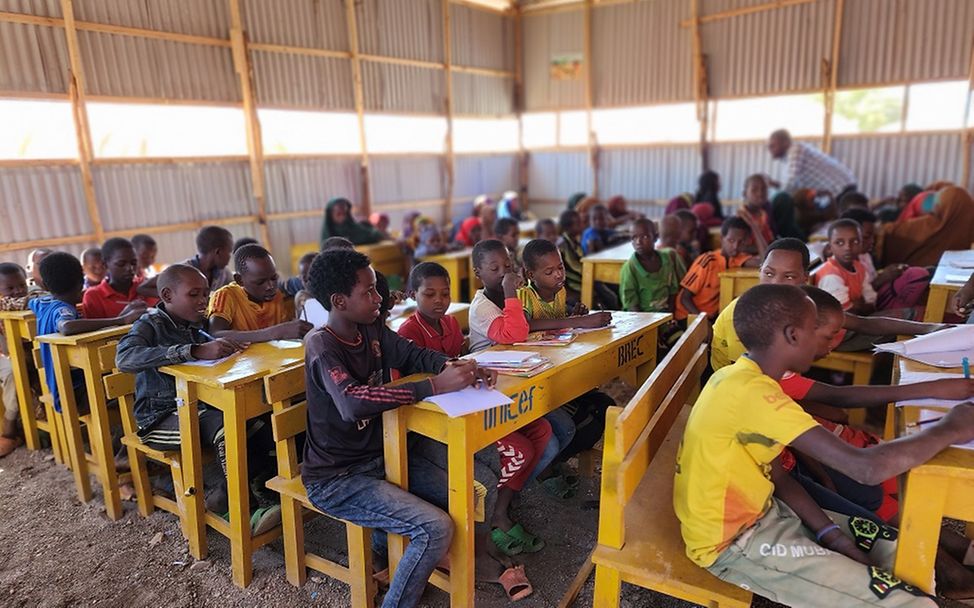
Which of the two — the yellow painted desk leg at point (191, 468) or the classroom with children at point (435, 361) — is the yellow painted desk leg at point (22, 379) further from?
the yellow painted desk leg at point (191, 468)

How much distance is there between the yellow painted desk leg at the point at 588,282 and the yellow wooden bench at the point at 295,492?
2941 millimetres

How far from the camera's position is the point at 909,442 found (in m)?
1.47

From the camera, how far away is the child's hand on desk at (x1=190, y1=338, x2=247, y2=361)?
2.51 m

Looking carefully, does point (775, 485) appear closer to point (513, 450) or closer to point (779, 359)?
point (779, 359)

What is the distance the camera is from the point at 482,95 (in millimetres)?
10727

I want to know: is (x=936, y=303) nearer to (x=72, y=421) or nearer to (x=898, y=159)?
(x=72, y=421)

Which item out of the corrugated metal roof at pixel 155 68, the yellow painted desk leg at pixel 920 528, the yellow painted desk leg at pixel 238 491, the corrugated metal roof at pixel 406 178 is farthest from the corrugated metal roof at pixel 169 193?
the yellow painted desk leg at pixel 920 528

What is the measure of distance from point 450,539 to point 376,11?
27.7 ft

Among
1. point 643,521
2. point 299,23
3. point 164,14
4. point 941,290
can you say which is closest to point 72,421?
point 643,521

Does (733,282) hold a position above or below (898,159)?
below

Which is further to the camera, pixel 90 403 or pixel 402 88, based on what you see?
pixel 402 88

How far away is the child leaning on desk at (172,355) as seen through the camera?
2508 millimetres

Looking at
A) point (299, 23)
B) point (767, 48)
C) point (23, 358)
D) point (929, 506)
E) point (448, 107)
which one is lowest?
point (23, 358)

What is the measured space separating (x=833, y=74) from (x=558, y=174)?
177 inches
